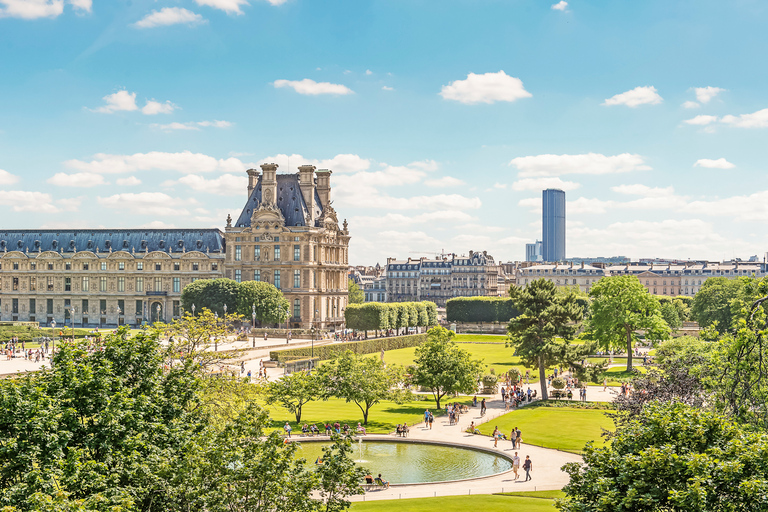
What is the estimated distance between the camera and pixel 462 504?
91.2 ft

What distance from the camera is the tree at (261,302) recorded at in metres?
96.1

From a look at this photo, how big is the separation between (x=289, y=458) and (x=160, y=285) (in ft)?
351

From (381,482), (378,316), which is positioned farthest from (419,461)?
(378,316)

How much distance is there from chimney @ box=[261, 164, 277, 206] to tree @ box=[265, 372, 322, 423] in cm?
6871

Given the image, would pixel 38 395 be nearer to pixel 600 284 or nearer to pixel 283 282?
pixel 600 284

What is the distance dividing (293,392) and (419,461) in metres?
11.1

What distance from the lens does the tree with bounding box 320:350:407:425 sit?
151 ft

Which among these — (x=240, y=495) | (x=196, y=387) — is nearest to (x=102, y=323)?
(x=196, y=387)

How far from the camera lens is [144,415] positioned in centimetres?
2075

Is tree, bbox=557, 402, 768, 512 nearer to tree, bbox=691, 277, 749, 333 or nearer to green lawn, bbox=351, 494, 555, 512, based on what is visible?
green lawn, bbox=351, 494, 555, 512

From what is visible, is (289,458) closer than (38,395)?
Yes

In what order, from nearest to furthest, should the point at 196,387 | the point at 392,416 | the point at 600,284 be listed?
the point at 196,387 → the point at 392,416 → the point at 600,284

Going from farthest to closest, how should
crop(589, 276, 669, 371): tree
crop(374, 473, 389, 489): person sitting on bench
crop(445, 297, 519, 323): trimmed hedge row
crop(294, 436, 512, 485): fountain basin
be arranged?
crop(445, 297, 519, 323): trimmed hedge row → crop(589, 276, 669, 371): tree → crop(294, 436, 512, 485): fountain basin → crop(374, 473, 389, 489): person sitting on bench

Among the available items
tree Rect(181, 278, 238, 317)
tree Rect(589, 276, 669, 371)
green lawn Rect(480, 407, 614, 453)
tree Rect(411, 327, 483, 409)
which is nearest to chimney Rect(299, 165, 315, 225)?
tree Rect(181, 278, 238, 317)
